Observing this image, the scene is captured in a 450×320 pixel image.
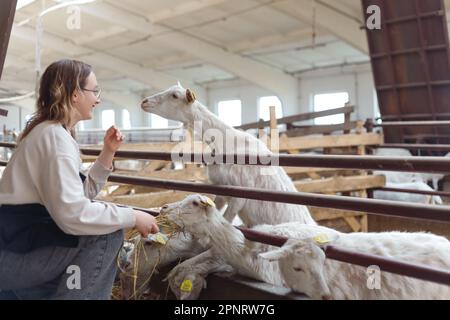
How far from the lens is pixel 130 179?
3102 mm

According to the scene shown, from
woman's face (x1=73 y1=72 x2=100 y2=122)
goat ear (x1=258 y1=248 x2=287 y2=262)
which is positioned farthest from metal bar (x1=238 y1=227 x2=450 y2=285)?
woman's face (x1=73 y1=72 x2=100 y2=122)

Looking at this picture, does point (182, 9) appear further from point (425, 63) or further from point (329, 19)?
point (425, 63)

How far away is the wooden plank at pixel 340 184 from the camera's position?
5.61 m

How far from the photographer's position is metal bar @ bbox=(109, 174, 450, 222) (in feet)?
5.93

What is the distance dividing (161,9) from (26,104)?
15304mm

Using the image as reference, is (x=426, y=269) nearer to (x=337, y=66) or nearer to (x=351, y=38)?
(x=351, y=38)

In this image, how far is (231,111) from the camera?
20.0 metres

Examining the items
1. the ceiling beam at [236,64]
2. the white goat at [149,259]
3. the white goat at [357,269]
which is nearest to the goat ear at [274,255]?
the white goat at [357,269]

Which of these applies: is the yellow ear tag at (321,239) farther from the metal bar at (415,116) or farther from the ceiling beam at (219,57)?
the ceiling beam at (219,57)

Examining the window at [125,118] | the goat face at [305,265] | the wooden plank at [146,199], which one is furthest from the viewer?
the window at [125,118]

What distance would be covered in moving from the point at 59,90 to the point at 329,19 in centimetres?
984

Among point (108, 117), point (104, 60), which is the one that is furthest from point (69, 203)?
point (108, 117)

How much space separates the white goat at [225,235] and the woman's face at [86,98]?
0.72 metres

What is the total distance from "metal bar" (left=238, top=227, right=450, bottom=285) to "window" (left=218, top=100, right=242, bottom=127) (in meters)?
17.0
